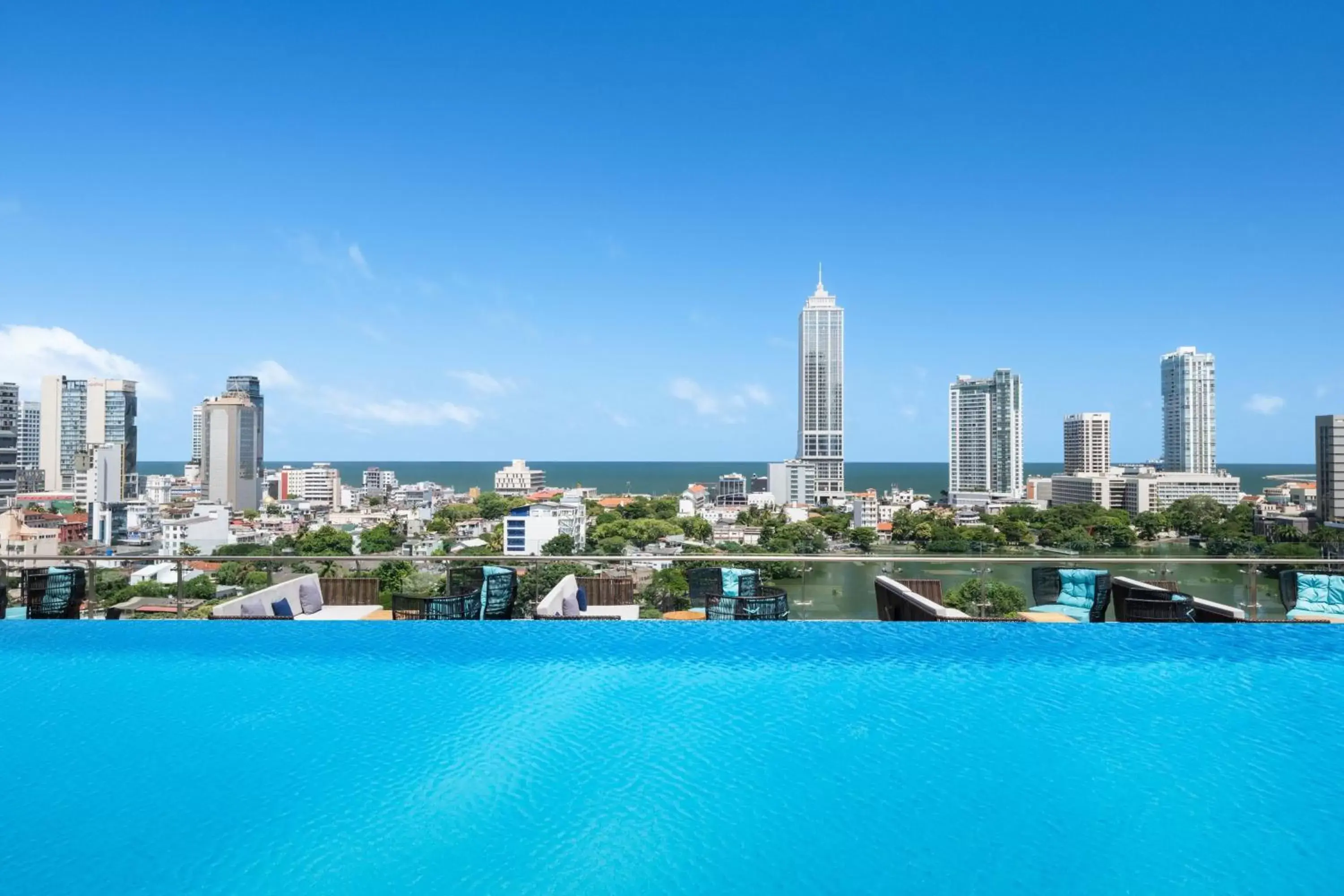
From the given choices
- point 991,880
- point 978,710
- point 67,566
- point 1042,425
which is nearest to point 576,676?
point 978,710

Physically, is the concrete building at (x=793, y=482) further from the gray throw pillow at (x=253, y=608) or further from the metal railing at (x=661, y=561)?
the gray throw pillow at (x=253, y=608)

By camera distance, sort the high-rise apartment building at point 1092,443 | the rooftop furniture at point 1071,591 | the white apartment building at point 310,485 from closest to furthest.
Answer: the rooftop furniture at point 1071,591 < the high-rise apartment building at point 1092,443 < the white apartment building at point 310,485

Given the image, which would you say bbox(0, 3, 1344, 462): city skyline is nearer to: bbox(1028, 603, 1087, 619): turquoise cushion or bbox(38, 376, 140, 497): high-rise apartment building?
bbox(1028, 603, 1087, 619): turquoise cushion

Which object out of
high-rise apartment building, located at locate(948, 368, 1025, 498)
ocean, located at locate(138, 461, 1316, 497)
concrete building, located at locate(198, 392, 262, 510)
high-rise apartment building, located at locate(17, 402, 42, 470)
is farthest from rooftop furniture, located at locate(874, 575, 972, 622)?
high-rise apartment building, located at locate(17, 402, 42, 470)

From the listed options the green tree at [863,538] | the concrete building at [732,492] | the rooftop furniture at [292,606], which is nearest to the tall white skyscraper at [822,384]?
the concrete building at [732,492]

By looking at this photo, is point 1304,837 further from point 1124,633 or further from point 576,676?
point 576,676
